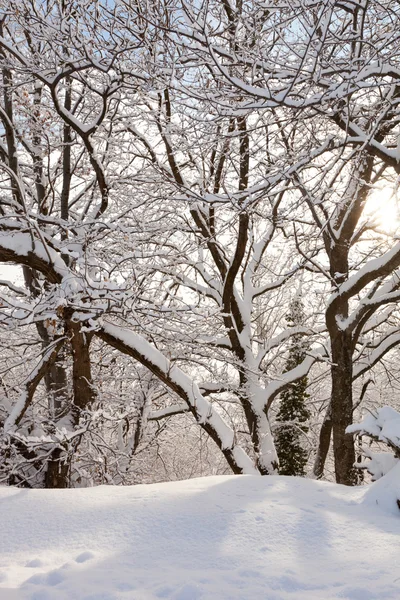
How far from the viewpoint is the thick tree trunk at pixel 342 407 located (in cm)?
805

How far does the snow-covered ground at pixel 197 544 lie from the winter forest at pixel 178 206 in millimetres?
1360

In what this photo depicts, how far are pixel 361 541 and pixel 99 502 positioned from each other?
6.20ft

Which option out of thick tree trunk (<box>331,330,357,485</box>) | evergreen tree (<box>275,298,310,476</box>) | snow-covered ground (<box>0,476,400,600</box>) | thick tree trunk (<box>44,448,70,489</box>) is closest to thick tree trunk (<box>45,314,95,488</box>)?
thick tree trunk (<box>44,448,70,489</box>)

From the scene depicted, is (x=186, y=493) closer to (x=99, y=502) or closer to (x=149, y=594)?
(x=99, y=502)

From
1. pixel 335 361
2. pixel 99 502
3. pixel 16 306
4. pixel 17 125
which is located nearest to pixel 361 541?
pixel 99 502

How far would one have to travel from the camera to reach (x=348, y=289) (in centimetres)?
778

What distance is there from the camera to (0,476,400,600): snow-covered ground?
89.8 inches

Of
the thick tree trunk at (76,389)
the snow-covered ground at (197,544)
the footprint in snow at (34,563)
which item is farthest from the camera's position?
the thick tree trunk at (76,389)

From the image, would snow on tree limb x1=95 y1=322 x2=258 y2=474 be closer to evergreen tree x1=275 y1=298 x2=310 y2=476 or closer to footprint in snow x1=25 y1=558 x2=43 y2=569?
footprint in snow x1=25 y1=558 x2=43 y2=569

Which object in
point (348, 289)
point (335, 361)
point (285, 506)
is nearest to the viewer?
point (285, 506)

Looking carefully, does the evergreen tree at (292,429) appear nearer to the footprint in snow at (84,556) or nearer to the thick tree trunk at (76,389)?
the thick tree trunk at (76,389)

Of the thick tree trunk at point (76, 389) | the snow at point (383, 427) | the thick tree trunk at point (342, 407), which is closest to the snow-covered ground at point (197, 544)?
the snow at point (383, 427)

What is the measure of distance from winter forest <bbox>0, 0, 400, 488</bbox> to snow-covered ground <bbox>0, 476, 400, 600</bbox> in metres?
1.36

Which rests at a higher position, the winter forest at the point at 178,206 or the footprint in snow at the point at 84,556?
the winter forest at the point at 178,206
